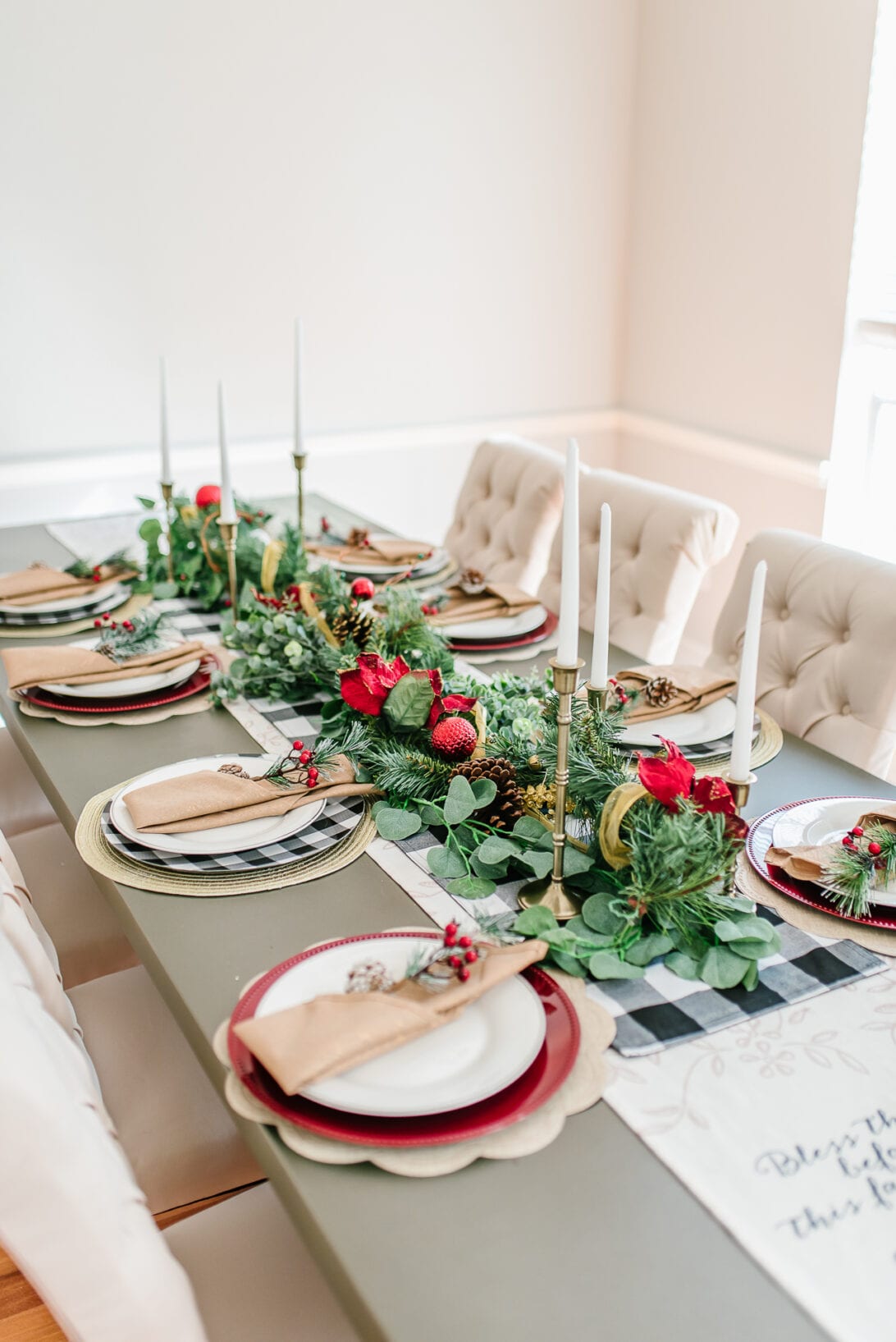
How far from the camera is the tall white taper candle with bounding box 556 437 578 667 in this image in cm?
88

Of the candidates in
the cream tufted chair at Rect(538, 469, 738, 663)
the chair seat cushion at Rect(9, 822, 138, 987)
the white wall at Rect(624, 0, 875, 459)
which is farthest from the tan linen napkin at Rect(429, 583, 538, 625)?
the white wall at Rect(624, 0, 875, 459)

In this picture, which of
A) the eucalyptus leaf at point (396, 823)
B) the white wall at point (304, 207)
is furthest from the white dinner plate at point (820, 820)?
the white wall at point (304, 207)

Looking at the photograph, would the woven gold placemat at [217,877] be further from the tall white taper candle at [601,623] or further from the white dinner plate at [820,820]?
the white dinner plate at [820,820]

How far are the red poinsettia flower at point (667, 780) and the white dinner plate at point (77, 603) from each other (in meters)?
1.15

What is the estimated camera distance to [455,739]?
1.21 meters

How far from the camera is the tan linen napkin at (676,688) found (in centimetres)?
141

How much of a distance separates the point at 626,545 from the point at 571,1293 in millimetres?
1463

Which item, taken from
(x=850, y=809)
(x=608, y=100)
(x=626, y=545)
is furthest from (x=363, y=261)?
(x=850, y=809)

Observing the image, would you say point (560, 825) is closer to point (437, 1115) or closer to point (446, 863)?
point (446, 863)

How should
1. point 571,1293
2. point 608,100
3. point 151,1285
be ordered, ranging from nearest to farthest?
point 571,1293 < point 151,1285 < point 608,100

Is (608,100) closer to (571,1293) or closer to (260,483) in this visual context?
(260,483)

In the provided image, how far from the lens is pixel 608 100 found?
3338 mm

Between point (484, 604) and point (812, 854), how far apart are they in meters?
0.84

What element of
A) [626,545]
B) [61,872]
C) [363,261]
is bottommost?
[61,872]
